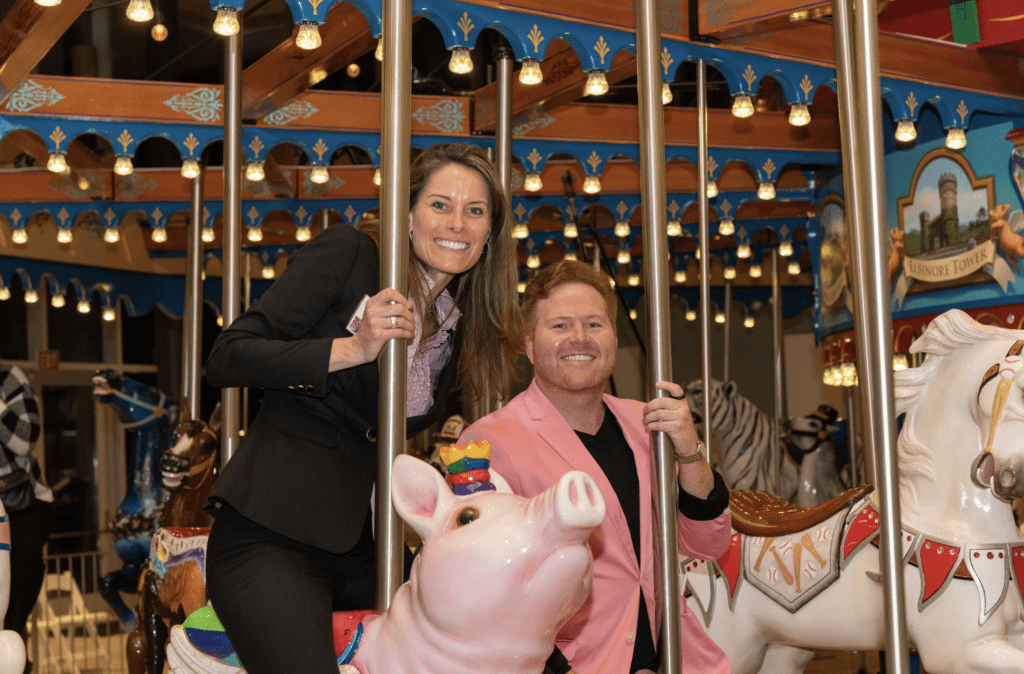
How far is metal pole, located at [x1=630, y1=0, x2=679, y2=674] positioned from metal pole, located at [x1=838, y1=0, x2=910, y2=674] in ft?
1.49

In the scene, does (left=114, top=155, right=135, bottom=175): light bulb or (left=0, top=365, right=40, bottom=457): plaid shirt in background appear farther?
(left=114, top=155, right=135, bottom=175): light bulb

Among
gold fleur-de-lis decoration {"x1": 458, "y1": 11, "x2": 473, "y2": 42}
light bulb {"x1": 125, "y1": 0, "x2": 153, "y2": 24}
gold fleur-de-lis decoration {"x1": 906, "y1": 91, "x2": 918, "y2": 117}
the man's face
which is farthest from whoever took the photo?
gold fleur-de-lis decoration {"x1": 906, "y1": 91, "x2": 918, "y2": 117}

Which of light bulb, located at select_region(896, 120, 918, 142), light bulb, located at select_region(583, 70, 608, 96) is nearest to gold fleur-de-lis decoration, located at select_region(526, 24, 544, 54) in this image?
light bulb, located at select_region(583, 70, 608, 96)

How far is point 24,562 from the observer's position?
5.13m

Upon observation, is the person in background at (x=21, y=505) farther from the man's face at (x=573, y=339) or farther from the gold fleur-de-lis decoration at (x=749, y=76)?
the gold fleur-de-lis decoration at (x=749, y=76)

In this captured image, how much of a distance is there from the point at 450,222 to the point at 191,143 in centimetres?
422

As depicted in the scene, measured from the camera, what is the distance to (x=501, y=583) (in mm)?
1592

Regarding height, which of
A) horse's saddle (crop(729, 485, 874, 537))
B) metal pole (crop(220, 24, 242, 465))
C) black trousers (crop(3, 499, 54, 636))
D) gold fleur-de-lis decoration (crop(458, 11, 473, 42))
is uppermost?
gold fleur-de-lis decoration (crop(458, 11, 473, 42))

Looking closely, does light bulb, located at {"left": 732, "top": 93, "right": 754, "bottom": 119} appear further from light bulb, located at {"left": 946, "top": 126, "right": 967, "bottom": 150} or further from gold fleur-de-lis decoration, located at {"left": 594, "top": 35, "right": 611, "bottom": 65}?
light bulb, located at {"left": 946, "top": 126, "right": 967, "bottom": 150}

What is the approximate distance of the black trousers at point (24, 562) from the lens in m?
5.13

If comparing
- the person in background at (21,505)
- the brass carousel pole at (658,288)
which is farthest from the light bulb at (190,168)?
the brass carousel pole at (658,288)

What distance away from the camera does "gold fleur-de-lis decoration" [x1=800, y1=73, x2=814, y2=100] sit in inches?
208

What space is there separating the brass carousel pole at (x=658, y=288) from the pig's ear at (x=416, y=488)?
23.7 inches

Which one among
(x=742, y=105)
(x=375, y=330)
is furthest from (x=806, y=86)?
(x=375, y=330)
